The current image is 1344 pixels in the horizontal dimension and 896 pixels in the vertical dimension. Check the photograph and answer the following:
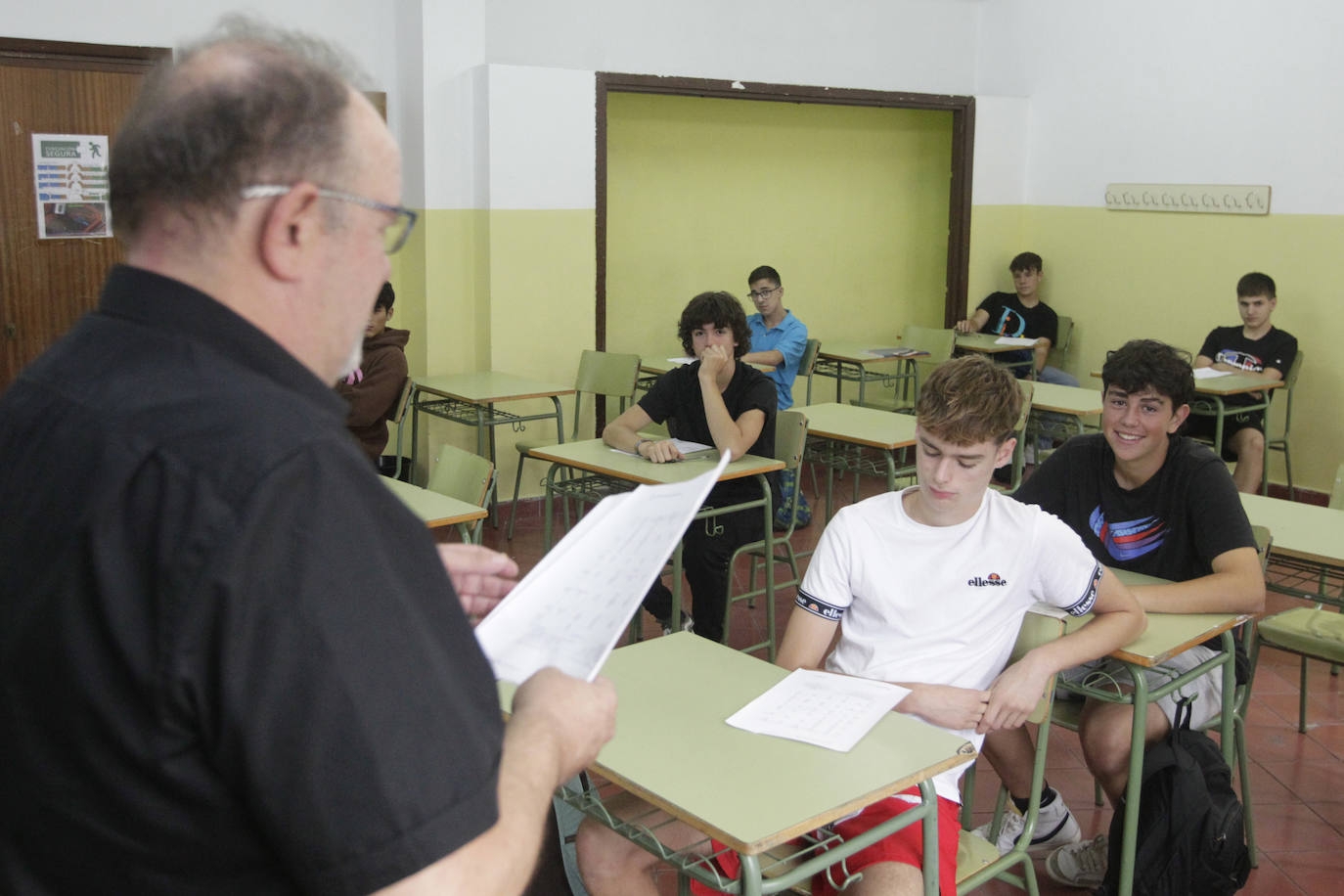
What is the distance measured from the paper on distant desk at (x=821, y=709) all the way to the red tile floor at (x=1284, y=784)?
868 millimetres

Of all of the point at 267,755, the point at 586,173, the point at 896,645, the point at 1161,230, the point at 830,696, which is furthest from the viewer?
the point at 1161,230

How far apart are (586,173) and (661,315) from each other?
3.99 feet

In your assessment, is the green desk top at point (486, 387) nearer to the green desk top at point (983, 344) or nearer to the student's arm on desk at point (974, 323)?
the green desk top at point (983, 344)

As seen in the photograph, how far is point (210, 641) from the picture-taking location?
0.63 m

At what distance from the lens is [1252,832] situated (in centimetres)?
267

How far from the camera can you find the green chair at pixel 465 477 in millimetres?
3238

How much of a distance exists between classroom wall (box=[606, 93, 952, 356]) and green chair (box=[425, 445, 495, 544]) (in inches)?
133

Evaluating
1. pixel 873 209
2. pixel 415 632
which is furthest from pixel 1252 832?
pixel 873 209

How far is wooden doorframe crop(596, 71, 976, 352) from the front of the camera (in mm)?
6000

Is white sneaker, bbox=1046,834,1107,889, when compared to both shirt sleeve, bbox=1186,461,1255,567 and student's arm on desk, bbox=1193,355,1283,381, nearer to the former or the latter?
shirt sleeve, bbox=1186,461,1255,567

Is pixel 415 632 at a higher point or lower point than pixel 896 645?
higher

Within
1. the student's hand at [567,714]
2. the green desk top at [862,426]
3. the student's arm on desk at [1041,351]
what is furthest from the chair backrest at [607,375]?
the student's hand at [567,714]

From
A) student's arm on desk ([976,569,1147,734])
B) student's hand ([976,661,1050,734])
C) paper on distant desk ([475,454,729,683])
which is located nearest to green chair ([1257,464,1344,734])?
student's arm on desk ([976,569,1147,734])

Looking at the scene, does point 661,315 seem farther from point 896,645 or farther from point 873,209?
point 896,645
